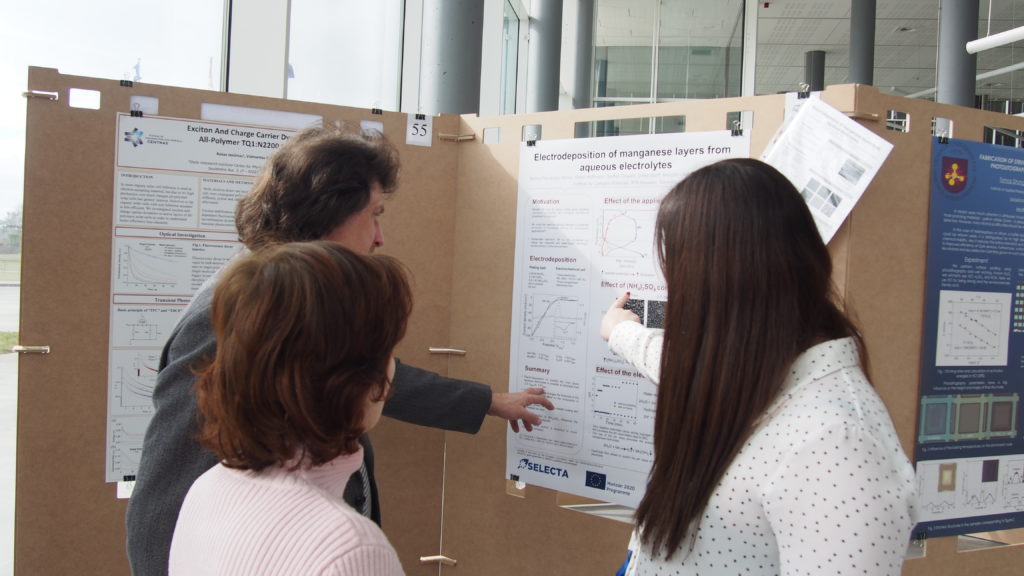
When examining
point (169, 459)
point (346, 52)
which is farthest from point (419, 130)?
point (346, 52)

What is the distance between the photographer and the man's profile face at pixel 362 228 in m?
1.40

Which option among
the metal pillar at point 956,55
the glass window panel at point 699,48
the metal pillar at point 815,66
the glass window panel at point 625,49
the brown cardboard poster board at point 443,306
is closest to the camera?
the brown cardboard poster board at point 443,306

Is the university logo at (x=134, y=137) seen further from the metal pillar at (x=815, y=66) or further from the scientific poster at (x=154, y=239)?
the metal pillar at (x=815, y=66)

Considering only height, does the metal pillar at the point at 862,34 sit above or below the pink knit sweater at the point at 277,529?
above

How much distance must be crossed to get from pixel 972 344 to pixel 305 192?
1.52 meters

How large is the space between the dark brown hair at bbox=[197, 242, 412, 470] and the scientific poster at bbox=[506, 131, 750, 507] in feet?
3.43

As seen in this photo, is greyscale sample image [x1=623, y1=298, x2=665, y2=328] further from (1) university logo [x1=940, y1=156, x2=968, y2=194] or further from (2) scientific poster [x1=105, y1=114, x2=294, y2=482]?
(2) scientific poster [x1=105, y1=114, x2=294, y2=482]

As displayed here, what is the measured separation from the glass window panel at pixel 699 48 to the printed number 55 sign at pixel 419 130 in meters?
7.97

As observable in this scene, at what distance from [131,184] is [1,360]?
2.08ft

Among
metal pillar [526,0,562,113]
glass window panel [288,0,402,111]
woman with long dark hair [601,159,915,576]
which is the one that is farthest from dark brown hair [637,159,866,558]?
metal pillar [526,0,562,113]

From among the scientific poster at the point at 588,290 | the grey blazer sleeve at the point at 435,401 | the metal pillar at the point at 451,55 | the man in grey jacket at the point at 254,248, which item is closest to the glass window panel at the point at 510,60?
the metal pillar at the point at 451,55

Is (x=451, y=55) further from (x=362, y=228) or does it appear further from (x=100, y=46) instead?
(x=362, y=228)

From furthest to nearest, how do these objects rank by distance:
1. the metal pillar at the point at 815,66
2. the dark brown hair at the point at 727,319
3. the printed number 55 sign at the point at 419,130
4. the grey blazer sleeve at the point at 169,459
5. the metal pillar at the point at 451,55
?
the metal pillar at the point at 815,66 → the metal pillar at the point at 451,55 → the printed number 55 sign at the point at 419,130 → the grey blazer sleeve at the point at 169,459 → the dark brown hair at the point at 727,319

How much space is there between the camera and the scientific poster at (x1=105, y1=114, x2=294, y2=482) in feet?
6.21
